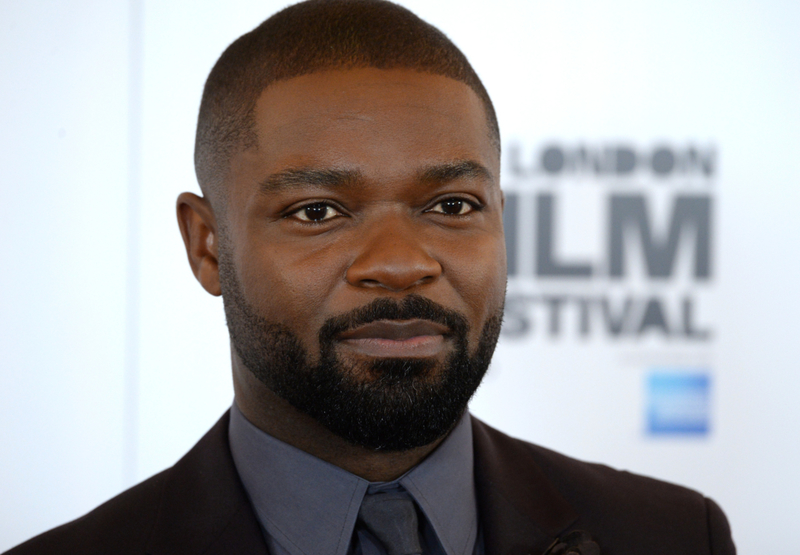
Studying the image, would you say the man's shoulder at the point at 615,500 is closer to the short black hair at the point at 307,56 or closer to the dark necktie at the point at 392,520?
the dark necktie at the point at 392,520

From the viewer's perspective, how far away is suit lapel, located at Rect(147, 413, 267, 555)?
1.49m

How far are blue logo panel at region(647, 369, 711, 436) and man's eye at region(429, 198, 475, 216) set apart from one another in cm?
209

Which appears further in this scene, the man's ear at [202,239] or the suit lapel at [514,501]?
the man's ear at [202,239]

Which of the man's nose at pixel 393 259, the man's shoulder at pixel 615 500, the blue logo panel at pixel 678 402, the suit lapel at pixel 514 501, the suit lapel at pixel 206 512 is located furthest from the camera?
the blue logo panel at pixel 678 402

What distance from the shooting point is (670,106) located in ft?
11.1

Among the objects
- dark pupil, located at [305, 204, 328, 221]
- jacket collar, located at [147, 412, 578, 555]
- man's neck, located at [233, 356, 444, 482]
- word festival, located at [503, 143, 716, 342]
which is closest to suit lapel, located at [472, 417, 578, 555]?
jacket collar, located at [147, 412, 578, 555]

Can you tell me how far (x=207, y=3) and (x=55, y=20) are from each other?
0.59m

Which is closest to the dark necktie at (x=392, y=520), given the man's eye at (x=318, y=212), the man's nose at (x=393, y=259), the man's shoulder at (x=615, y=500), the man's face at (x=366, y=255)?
the man's face at (x=366, y=255)

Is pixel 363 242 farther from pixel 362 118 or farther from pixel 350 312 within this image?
pixel 362 118

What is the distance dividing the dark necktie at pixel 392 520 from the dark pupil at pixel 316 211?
0.52 m

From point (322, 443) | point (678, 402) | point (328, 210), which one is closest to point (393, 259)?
point (328, 210)

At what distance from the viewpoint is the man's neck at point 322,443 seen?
5.05 ft

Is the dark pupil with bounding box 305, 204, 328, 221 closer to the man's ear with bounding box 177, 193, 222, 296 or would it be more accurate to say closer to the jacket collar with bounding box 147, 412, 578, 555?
the man's ear with bounding box 177, 193, 222, 296

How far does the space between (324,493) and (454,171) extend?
0.63 metres
